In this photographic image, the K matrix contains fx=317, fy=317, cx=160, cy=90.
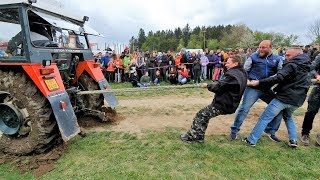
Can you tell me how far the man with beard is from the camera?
5500 millimetres

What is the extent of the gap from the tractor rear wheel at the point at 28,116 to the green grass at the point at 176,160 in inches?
15.0

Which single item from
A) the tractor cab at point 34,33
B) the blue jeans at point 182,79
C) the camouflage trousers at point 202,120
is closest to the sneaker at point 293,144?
the camouflage trousers at point 202,120

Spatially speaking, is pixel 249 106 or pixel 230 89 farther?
pixel 249 106

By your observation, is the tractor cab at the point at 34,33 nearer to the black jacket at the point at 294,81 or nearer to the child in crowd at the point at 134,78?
the black jacket at the point at 294,81

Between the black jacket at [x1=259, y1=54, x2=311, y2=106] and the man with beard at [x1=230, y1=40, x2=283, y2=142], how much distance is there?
11.6 inches

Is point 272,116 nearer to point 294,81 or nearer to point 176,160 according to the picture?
point 294,81

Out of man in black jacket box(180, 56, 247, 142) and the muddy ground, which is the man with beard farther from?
man in black jacket box(180, 56, 247, 142)

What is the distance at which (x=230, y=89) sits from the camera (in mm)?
4996

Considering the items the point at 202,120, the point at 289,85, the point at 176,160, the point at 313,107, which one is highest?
the point at 289,85

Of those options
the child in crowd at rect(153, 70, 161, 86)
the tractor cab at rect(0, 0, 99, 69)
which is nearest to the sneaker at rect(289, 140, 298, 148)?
the tractor cab at rect(0, 0, 99, 69)

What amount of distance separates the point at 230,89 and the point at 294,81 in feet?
3.68

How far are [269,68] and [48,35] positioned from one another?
390cm

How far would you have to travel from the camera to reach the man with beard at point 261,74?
5.50 meters

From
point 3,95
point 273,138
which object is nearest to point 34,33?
point 3,95
